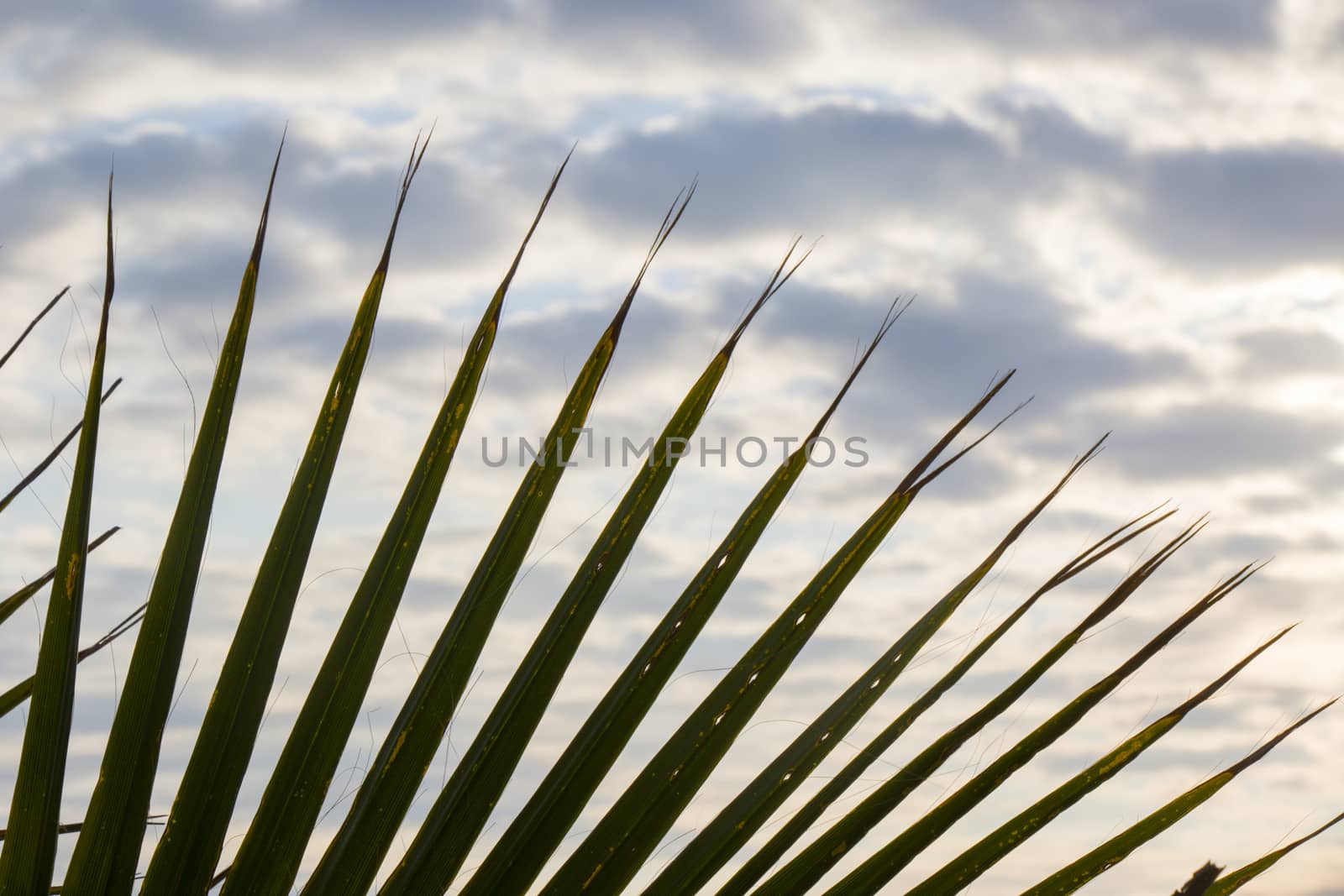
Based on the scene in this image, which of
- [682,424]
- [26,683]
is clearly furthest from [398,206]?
[26,683]

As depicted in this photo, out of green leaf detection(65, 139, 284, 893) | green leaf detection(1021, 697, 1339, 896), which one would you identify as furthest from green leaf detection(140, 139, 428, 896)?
green leaf detection(1021, 697, 1339, 896)

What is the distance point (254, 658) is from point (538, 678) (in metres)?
0.33

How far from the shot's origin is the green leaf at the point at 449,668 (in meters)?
1.32

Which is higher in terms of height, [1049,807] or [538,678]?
[538,678]

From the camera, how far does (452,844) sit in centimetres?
132

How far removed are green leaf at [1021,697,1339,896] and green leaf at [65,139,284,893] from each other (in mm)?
991

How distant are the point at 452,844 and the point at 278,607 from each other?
1.12 feet

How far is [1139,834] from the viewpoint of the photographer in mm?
1365

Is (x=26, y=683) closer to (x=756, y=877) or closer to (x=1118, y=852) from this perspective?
(x=756, y=877)

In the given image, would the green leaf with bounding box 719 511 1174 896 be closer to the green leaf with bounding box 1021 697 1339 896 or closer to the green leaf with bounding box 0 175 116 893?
the green leaf with bounding box 1021 697 1339 896

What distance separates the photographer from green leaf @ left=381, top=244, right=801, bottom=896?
1.31m

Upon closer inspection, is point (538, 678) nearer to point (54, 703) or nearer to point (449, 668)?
point (449, 668)

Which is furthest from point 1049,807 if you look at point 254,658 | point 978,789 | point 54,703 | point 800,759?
point 54,703

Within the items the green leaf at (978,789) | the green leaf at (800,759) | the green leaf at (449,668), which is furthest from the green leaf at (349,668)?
the green leaf at (978,789)
